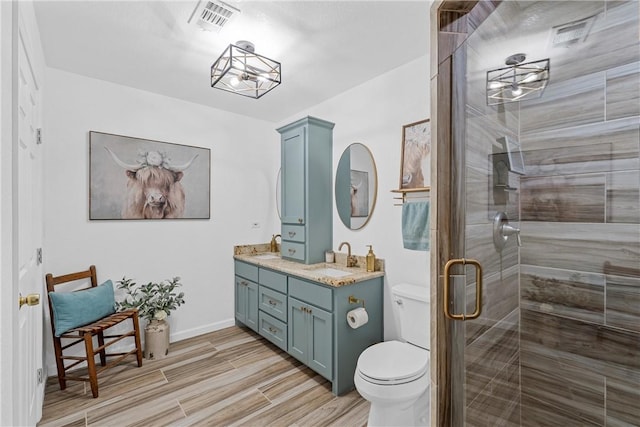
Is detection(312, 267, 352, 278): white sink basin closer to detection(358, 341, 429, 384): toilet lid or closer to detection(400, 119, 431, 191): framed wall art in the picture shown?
detection(358, 341, 429, 384): toilet lid

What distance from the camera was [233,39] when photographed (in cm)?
191

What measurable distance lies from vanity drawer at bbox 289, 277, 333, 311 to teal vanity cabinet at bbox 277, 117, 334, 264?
33 cm

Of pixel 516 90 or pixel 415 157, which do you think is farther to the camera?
pixel 415 157

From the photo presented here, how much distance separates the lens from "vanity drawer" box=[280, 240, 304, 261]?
8.95ft

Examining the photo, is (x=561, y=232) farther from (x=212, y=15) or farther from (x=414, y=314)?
(x=212, y=15)

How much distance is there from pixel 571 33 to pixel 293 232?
2.30 m

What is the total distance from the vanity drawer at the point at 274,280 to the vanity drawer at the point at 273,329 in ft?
0.94

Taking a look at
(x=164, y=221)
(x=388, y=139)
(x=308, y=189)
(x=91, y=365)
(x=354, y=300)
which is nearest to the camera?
(x=91, y=365)

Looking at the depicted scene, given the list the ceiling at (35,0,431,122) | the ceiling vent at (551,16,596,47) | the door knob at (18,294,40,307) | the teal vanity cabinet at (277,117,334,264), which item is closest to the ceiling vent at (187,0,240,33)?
the ceiling at (35,0,431,122)

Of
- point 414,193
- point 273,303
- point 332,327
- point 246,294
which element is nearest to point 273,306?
point 273,303

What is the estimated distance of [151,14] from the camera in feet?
5.50

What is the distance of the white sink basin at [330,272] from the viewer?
2.25 metres

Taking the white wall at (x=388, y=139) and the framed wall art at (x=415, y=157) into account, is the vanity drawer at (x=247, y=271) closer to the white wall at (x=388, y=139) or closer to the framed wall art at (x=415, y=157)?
the white wall at (x=388, y=139)

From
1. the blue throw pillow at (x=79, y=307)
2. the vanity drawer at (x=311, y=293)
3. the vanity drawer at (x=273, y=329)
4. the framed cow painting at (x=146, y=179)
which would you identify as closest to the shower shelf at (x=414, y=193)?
the vanity drawer at (x=311, y=293)
